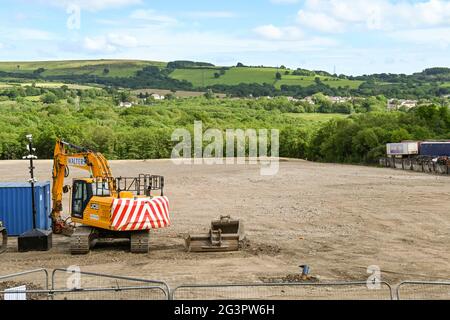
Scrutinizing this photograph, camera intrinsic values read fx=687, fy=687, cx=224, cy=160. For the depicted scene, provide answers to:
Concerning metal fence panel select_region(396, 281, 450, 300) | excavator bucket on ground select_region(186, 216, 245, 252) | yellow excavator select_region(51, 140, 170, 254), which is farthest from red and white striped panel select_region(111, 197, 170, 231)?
metal fence panel select_region(396, 281, 450, 300)

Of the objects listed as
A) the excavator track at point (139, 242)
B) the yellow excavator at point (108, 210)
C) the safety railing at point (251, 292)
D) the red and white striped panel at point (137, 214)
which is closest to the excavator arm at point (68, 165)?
the yellow excavator at point (108, 210)

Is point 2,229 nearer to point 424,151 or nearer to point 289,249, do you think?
point 289,249

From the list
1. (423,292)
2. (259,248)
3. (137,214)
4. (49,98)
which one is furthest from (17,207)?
(49,98)

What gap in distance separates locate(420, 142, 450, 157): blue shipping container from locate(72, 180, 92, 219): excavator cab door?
152ft

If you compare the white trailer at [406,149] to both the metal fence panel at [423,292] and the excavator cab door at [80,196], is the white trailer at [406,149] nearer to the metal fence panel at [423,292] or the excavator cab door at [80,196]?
the excavator cab door at [80,196]

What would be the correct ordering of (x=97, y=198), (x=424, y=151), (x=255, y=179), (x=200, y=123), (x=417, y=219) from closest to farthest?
(x=97, y=198)
(x=417, y=219)
(x=255, y=179)
(x=424, y=151)
(x=200, y=123)

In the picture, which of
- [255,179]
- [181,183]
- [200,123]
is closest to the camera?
[181,183]

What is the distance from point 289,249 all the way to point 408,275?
16.8 feet

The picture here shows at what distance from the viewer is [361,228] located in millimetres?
27359

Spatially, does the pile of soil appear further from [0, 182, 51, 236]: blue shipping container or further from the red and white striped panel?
[0, 182, 51, 236]: blue shipping container

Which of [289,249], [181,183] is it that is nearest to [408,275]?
[289,249]

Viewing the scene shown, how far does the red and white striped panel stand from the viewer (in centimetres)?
2044

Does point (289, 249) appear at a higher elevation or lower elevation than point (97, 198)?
lower

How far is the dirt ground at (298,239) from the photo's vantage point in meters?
18.9
